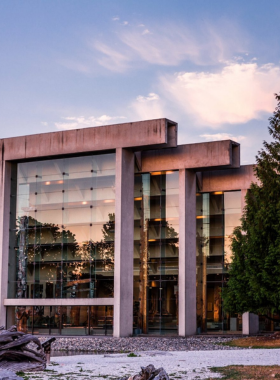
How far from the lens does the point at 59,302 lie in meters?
37.4

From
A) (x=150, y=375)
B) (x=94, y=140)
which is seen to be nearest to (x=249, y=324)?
(x=94, y=140)

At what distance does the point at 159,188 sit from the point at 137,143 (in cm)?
459

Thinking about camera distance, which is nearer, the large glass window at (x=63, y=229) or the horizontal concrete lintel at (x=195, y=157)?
the large glass window at (x=63, y=229)

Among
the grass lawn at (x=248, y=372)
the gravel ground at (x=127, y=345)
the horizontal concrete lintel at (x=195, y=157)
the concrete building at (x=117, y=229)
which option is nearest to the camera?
the grass lawn at (x=248, y=372)

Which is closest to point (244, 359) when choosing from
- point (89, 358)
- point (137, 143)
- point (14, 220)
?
point (89, 358)

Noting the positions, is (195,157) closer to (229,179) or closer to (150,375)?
(229,179)

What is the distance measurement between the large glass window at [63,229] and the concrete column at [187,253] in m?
4.07

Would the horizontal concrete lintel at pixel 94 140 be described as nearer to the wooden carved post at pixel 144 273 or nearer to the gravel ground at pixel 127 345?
the wooden carved post at pixel 144 273

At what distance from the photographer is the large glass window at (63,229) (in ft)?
121

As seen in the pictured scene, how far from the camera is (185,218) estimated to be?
125 ft

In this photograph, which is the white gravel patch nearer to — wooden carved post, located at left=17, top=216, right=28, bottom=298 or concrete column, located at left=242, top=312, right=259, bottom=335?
concrete column, located at left=242, top=312, right=259, bottom=335

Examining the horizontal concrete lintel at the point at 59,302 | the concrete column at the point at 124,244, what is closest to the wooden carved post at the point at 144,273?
the concrete column at the point at 124,244

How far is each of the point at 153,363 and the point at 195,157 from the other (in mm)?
20465

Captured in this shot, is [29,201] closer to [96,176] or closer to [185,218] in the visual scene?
[96,176]
